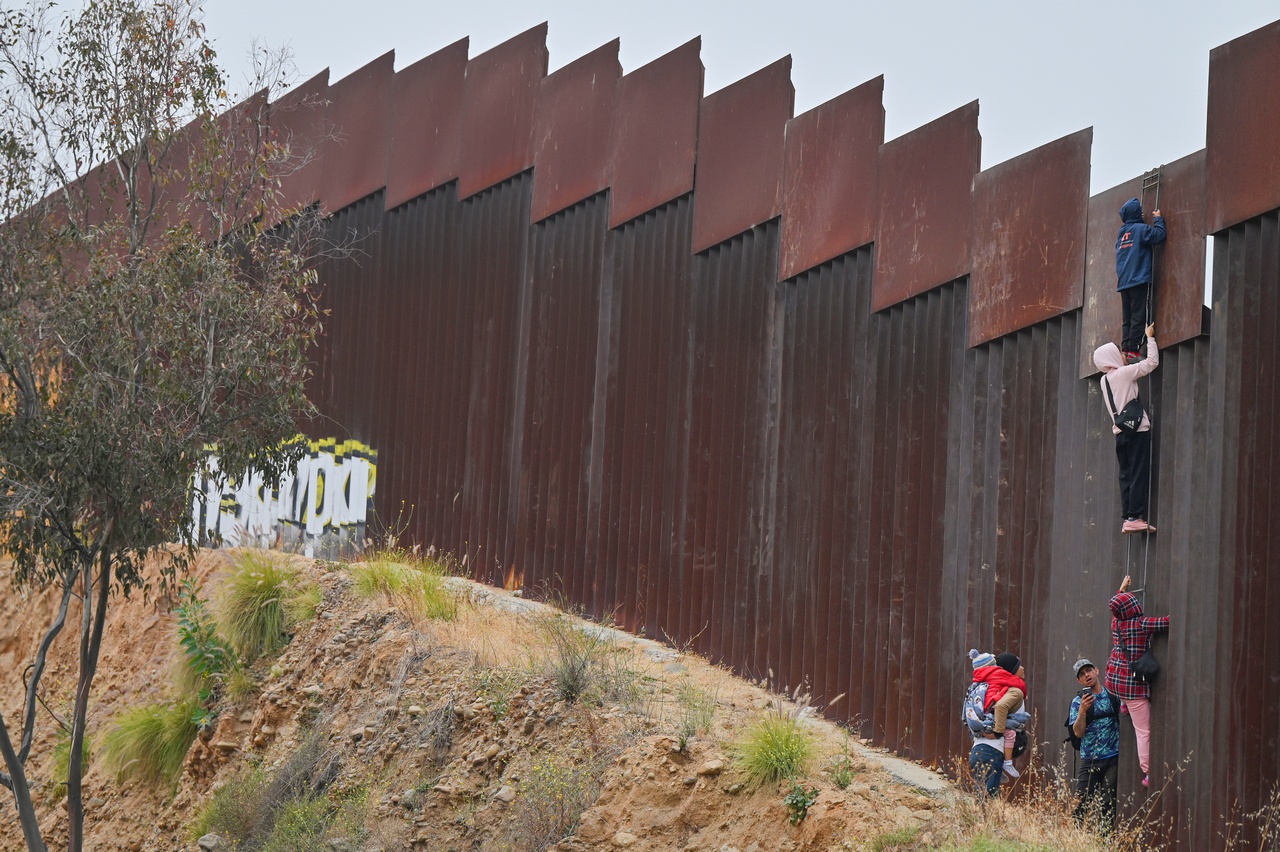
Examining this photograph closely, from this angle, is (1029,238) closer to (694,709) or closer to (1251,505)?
(1251,505)

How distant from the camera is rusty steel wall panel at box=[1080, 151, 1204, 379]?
9.20 metres

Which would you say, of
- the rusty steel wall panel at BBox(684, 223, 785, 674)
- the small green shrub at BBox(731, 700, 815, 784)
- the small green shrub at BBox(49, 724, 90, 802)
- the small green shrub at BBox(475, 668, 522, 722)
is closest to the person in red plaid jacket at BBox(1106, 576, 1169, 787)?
the small green shrub at BBox(731, 700, 815, 784)

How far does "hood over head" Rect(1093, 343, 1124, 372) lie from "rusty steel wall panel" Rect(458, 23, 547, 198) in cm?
749

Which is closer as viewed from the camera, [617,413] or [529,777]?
[529,777]

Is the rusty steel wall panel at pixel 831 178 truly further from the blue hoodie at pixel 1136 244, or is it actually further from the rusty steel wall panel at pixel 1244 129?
the rusty steel wall panel at pixel 1244 129

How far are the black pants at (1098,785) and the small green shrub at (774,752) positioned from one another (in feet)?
5.88

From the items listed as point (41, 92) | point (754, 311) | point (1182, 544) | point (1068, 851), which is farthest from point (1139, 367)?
point (41, 92)

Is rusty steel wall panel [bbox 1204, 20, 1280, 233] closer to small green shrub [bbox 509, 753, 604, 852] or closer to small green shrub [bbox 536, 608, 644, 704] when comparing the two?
small green shrub [bbox 536, 608, 644, 704]

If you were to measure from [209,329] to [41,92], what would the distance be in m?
2.95

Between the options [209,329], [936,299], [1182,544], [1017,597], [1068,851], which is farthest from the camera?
[209,329]

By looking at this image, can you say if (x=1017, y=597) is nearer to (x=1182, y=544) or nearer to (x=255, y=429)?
(x=1182, y=544)

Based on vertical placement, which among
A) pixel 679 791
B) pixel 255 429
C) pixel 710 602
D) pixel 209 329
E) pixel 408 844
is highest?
pixel 209 329

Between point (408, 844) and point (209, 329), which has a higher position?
point (209, 329)

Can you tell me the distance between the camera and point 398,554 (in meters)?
15.4
